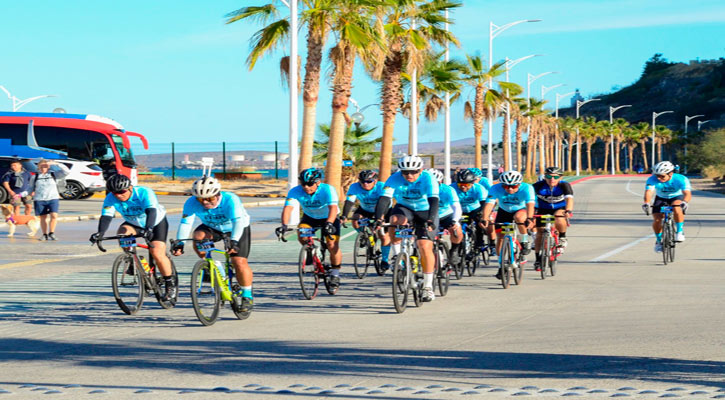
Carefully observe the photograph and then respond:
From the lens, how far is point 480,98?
58875 mm

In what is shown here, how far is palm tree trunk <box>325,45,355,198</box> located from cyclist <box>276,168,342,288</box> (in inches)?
643

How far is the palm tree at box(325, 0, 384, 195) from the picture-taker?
28453mm

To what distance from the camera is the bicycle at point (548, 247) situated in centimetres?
1494

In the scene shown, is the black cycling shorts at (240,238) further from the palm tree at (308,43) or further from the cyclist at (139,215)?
the palm tree at (308,43)

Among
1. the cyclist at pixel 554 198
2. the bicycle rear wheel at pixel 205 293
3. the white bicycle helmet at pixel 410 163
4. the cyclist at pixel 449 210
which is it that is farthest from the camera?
the cyclist at pixel 554 198

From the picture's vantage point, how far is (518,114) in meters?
82.5

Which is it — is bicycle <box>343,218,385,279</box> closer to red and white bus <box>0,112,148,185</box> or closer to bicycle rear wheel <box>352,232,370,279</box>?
bicycle rear wheel <box>352,232,370,279</box>

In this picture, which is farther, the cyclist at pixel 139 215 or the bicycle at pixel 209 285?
the cyclist at pixel 139 215

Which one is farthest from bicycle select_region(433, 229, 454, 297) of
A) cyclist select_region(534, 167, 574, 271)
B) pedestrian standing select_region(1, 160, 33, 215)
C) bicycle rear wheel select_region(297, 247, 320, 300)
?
pedestrian standing select_region(1, 160, 33, 215)

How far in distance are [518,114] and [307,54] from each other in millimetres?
55511

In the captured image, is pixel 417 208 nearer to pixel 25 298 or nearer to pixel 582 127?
pixel 25 298

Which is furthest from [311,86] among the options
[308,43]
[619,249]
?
[619,249]

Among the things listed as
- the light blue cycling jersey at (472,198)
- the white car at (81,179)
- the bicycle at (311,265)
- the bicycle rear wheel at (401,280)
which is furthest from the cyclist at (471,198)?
the white car at (81,179)

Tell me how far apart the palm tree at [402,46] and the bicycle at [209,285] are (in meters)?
25.1
